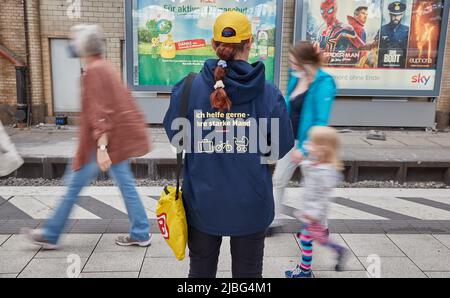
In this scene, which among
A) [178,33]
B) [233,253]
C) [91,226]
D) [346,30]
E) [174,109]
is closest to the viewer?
[174,109]

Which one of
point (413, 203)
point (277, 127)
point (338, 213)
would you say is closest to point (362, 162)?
point (413, 203)

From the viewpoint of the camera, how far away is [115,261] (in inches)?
139

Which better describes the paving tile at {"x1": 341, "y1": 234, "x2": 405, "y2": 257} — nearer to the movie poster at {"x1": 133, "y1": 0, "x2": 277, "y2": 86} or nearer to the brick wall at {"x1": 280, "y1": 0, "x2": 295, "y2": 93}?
the movie poster at {"x1": 133, "y1": 0, "x2": 277, "y2": 86}

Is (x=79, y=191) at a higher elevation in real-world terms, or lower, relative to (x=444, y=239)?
higher

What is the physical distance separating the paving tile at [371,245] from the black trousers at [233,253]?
180 cm

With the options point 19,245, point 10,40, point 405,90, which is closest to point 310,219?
point 19,245

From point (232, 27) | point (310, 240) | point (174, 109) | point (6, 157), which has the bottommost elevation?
point (310, 240)

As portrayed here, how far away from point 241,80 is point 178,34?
7.48m

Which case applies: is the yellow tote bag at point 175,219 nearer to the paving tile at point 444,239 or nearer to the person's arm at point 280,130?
the person's arm at point 280,130

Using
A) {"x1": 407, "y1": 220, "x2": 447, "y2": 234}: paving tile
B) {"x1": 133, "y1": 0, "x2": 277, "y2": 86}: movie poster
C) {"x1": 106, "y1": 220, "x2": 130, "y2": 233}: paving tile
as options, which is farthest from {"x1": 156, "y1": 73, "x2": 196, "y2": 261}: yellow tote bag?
{"x1": 133, "y1": 0, "x2": 277, "y2": 86}: movie poster

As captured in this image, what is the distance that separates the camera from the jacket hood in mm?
2013

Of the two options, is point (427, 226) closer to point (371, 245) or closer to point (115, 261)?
point (371, 245)

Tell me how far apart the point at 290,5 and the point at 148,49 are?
10.8 feet

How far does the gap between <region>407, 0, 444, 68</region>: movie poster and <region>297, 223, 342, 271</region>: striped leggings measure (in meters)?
7.51
